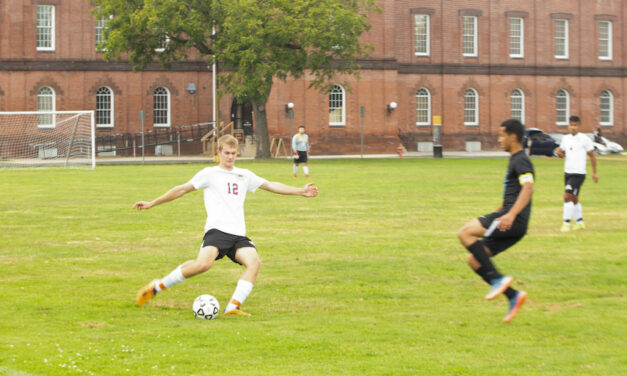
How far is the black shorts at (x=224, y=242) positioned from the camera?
9219 mm

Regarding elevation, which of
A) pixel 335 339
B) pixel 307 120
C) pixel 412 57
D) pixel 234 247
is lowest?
pixel 335 339

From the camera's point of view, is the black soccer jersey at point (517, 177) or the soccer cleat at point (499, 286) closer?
the soccer cleat at point (499, 286)

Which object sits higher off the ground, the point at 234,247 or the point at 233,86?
the point at 233,86

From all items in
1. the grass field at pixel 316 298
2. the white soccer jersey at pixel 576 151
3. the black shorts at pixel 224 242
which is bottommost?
the grass field at pixel 316 298

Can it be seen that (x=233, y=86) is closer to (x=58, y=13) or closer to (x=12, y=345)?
(x=58, y=13)

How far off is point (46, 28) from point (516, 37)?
109 ft

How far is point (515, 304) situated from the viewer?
343 inches

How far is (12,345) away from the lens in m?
7.62

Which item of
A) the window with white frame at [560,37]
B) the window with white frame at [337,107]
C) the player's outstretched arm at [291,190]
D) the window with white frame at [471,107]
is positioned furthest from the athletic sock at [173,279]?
the window with white frame at [560,37]

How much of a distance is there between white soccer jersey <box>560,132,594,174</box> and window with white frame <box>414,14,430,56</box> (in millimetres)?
49690

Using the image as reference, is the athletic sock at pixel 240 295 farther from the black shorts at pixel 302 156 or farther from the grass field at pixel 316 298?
the black shorts at pixel 302 156

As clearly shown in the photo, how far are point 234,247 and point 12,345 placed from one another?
8.13ft

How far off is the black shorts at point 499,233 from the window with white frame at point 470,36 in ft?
195

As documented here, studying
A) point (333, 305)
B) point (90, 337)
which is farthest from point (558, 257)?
point (90, 337)
